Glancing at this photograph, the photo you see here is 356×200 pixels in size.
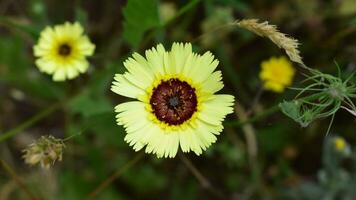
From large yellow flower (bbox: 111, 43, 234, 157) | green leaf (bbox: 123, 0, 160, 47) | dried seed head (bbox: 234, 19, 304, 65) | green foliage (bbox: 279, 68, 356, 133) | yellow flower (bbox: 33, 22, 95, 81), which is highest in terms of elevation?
yellow flower (bbox: 33, 22, 95, 81)

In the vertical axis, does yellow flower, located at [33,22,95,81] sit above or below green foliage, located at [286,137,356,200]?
above

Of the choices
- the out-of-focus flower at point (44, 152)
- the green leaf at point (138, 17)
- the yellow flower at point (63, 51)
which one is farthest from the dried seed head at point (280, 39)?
the yellow flower at point (63, 51)

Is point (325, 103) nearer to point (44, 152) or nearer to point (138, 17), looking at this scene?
point (138, 17)

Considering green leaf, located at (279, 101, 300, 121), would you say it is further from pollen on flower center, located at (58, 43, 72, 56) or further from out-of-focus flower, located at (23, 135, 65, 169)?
pollen on flower center, located at (58, 43, 72, 56)

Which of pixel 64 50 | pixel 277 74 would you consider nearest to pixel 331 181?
pixel 277 74

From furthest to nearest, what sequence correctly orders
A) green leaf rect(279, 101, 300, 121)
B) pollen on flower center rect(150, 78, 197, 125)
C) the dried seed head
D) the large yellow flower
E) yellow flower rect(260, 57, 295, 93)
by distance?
yellow flower rect(260, 57, 295, 93), pollen on flower center rect(150, 78, 197, 125), the large yellow flower, green leaf rect(279, 101, 300, 121), the dried seed head

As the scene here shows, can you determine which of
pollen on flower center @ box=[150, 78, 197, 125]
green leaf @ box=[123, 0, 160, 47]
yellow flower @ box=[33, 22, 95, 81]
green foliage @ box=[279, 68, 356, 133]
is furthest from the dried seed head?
yellow flower @ box=[33, 22, 95, 81]

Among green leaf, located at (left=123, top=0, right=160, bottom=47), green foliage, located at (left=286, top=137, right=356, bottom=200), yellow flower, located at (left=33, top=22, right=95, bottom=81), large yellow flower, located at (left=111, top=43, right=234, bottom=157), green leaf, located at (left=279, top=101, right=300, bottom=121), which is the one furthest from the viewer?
green foliage, located at (left=286, top=137, right=356, bottom=200)

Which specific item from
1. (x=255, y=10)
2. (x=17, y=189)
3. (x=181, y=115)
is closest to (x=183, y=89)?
(x=181, y=115)
